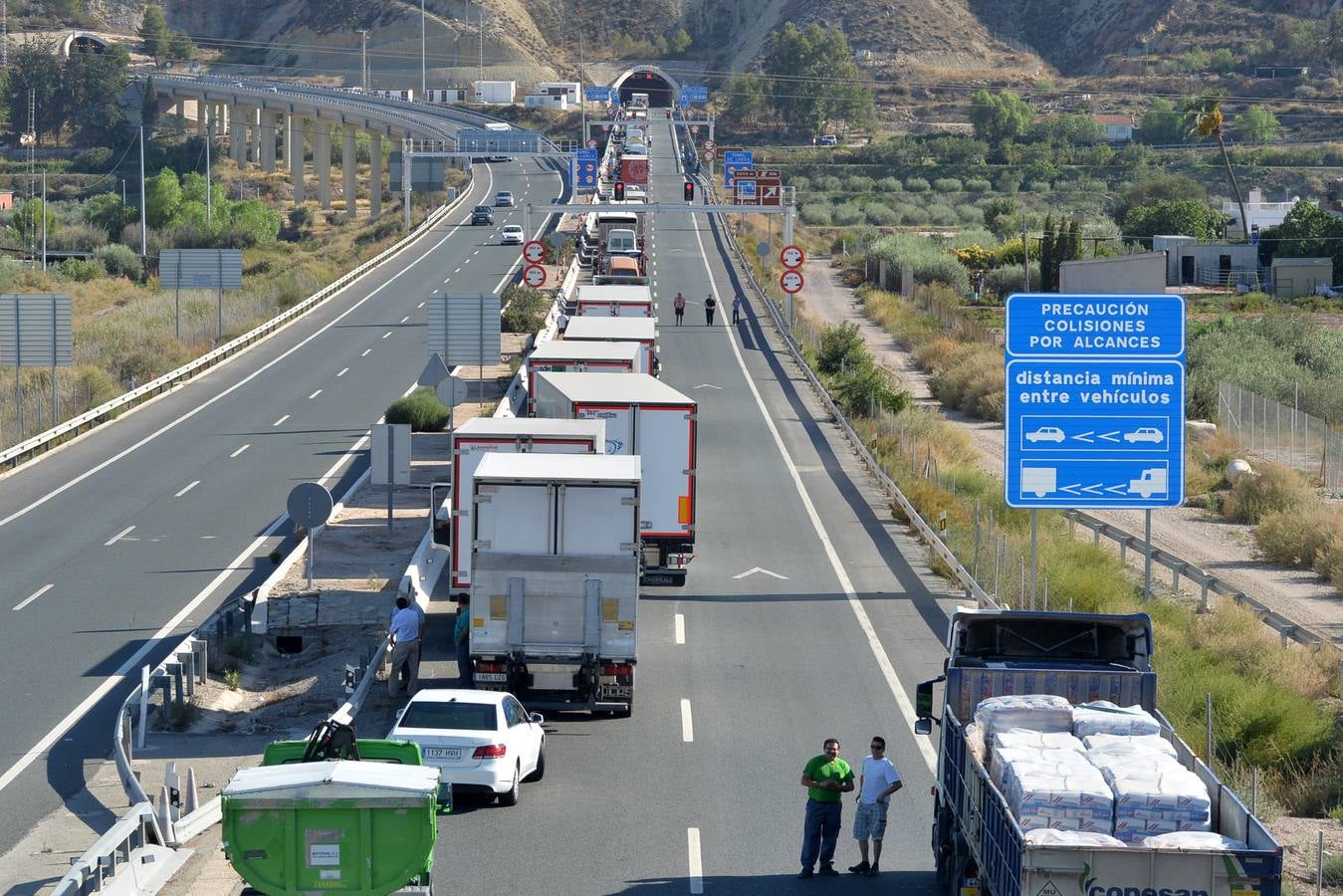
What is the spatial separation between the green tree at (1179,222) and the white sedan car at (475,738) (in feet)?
313

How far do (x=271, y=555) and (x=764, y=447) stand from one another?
1500cm

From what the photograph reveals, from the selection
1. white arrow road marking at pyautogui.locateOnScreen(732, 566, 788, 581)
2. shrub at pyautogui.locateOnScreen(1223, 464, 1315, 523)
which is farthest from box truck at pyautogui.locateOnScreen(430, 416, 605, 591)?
shrub at pyautogui.locateOnScreen(1223, 464, 1315, 523)

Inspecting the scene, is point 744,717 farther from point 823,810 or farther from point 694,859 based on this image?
point 823,810

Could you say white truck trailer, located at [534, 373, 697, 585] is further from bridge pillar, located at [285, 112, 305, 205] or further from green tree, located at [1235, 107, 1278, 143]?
green tree, located at [1235, 107, 1278, 143]

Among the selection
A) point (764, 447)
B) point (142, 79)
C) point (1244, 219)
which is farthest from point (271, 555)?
point (142, 79)

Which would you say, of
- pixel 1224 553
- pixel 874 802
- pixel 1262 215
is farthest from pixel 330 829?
pixel 1262 215

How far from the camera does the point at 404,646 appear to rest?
21797mm

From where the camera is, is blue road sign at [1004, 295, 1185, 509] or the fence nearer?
blue road sign at [1004, 295, 1185, 509]

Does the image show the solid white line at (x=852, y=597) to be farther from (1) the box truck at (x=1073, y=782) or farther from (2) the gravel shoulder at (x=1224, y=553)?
(2) the gravel shoulder at (x=1224, y=553)

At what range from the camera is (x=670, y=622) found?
26.2 m

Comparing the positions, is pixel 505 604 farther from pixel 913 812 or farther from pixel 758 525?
pixel 758 525

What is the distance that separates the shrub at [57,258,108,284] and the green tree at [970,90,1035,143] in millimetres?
110356

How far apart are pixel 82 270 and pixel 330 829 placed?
91.6 m

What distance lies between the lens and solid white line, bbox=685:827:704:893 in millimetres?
14852
